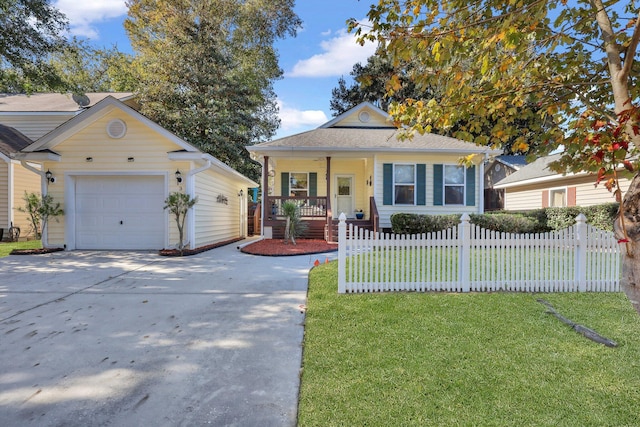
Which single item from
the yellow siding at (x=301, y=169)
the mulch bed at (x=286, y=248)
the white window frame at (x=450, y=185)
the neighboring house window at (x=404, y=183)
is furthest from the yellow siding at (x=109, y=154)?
the white window frame at (x=450, y=185)


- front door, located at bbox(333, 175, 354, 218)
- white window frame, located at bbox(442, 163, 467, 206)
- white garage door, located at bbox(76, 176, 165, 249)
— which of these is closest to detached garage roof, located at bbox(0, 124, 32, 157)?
white garage door, located at bbox(76, 176, 165, 249)

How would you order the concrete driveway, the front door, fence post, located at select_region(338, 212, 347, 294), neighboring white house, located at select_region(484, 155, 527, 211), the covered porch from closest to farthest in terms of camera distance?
the concrete driveway < fence post, located at select_region(338, 212, 347, 294) < the covered porch < the front door < neighboring white house, located at select_region(484, 155, 527, 211)

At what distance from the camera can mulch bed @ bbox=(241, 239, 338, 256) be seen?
29.8 feet

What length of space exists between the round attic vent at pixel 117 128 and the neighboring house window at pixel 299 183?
6.52 meters

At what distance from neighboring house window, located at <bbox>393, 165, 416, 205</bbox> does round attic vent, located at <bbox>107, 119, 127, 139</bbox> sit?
29.9 feet

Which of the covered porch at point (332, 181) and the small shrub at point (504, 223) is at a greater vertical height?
the covered porch at point (332, 181)

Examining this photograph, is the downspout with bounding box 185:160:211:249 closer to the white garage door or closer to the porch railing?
the white garage door

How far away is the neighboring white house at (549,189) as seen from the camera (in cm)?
1292

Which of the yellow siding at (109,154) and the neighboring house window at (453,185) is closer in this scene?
the yellow siding at (109,154)

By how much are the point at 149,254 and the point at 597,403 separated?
972cm

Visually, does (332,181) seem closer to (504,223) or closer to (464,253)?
(504,223)

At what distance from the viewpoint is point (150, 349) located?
10.6 ft

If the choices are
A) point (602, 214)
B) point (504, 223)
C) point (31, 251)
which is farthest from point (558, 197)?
Answer: point (31, 251)

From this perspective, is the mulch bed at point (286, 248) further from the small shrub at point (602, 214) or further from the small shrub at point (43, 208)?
the small shrub at point (602, 214)
